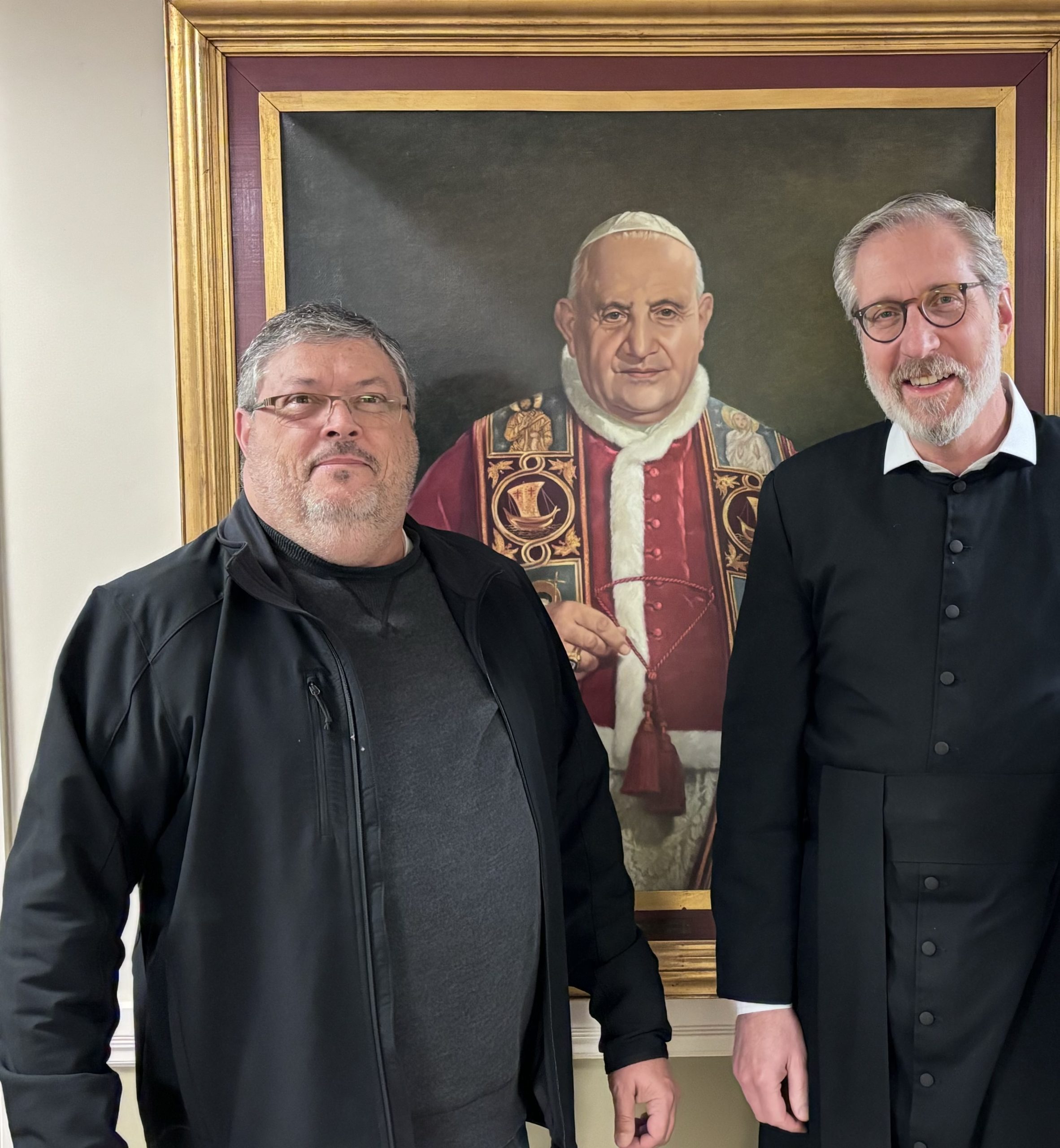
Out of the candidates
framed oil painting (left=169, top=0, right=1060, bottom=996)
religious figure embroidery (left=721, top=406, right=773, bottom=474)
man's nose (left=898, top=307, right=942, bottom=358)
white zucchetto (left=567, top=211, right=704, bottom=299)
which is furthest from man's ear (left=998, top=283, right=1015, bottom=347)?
white zucchetto (left=567, top=211, right=704, bottom=299)

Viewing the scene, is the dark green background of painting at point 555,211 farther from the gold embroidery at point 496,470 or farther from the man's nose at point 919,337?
the man's nose at point 919,337

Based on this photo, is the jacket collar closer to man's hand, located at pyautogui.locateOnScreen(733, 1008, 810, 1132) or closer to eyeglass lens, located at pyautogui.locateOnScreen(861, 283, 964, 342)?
eyeglass lens, located at pyautogui.locateOnScreen(861, 283, 964, 342)

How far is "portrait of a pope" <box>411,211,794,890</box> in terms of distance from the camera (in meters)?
1.78

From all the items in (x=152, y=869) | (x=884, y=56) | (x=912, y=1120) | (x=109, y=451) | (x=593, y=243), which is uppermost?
(x=884, y=56)

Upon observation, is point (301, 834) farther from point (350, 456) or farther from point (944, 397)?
point (944, 397)

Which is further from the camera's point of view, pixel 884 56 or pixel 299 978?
pixel 884 56

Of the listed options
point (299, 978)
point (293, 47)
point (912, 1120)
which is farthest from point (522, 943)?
point (293, 47)

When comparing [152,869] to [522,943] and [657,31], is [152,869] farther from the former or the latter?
[657,31]

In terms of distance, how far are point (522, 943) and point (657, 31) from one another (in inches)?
61.3

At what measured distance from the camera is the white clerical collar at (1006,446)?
1461 mm

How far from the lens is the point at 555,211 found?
1752 mm

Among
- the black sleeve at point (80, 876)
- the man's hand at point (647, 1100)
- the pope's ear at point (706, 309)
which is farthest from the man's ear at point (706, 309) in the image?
the man's hand at point (647, 1100)

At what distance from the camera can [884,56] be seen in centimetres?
175

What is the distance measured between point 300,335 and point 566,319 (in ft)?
1.79
